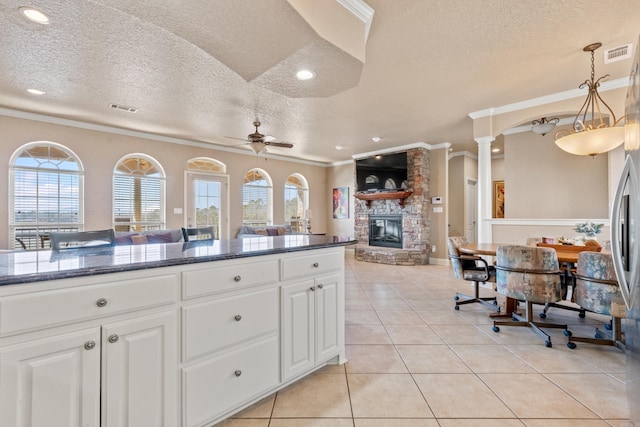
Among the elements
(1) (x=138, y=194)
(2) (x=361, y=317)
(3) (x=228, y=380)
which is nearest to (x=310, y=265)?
(3) (x=228, y=380)

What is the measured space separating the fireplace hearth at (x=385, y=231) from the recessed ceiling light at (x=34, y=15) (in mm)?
6255

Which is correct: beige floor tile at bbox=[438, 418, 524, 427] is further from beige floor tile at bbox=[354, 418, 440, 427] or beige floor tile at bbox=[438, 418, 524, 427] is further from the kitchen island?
the kitchen island

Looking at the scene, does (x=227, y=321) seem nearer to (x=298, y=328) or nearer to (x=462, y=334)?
(x=298, y=328)

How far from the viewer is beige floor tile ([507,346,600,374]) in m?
2.13

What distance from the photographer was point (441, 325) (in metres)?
2.97

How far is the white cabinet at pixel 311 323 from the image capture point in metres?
1.82

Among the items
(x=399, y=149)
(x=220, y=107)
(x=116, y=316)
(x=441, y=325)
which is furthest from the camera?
(x=399, y=149)

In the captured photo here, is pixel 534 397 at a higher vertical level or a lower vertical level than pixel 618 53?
lower

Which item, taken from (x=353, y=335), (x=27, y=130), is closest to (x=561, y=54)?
(x=353, y=335)

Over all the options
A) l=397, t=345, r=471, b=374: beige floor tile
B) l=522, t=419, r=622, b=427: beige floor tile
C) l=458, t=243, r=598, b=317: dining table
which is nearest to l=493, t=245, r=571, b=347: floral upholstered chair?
l=458, t=243, r=598, b=317: dining table

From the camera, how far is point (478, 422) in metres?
1.59

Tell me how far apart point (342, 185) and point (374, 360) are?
654 centimetres

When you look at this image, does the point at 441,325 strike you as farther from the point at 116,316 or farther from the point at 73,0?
the point at 73,0

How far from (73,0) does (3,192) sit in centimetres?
380
